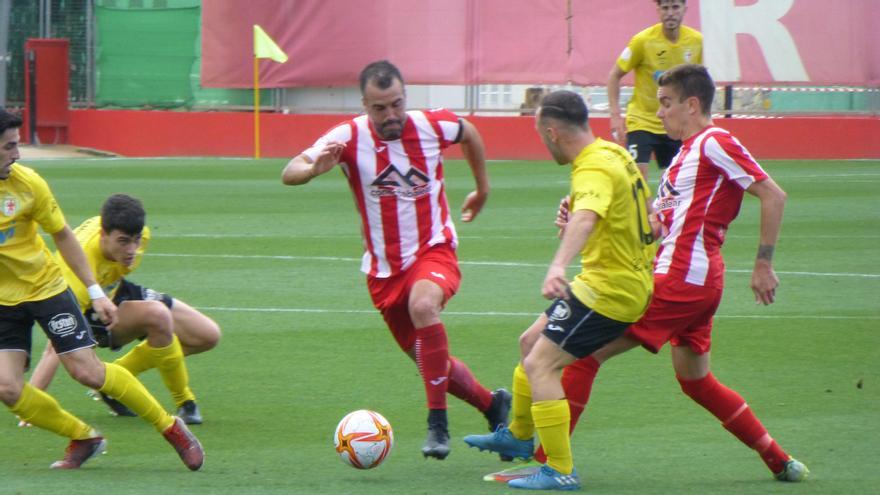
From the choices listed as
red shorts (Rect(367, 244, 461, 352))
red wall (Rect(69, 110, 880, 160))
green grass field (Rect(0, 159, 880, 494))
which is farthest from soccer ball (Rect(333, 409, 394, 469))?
red wall (Rect(69, 110, 880, 160))

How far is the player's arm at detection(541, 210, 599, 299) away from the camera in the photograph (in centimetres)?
519

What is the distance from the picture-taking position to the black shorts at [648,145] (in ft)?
41.7

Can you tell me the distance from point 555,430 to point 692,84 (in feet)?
5.40

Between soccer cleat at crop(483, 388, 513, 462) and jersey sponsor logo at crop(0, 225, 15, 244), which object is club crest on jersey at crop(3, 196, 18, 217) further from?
soccer cleat at crop(483, 388, 513, 462)

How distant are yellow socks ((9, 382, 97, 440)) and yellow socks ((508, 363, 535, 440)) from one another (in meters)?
1.94

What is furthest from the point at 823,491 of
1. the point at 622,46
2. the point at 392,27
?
the point at 392,27

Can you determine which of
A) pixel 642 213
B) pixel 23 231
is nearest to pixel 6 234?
pixel 23 231

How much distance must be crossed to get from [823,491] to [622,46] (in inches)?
820

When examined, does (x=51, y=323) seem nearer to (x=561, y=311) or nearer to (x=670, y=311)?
(x=561, y=311)

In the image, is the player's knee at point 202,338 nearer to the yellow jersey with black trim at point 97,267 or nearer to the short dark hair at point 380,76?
the yellow jersey with black trim at point 97,267

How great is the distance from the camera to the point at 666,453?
21.2ft

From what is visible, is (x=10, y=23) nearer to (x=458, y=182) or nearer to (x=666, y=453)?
(x=458, y=182)

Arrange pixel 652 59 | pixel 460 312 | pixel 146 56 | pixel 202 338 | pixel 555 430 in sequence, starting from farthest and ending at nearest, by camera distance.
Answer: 1. pixel 146 56
2. pixel 652 59
3. pixel 460 312
4. pixel 202 338
5. pixel 555 430

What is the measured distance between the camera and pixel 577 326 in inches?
223
